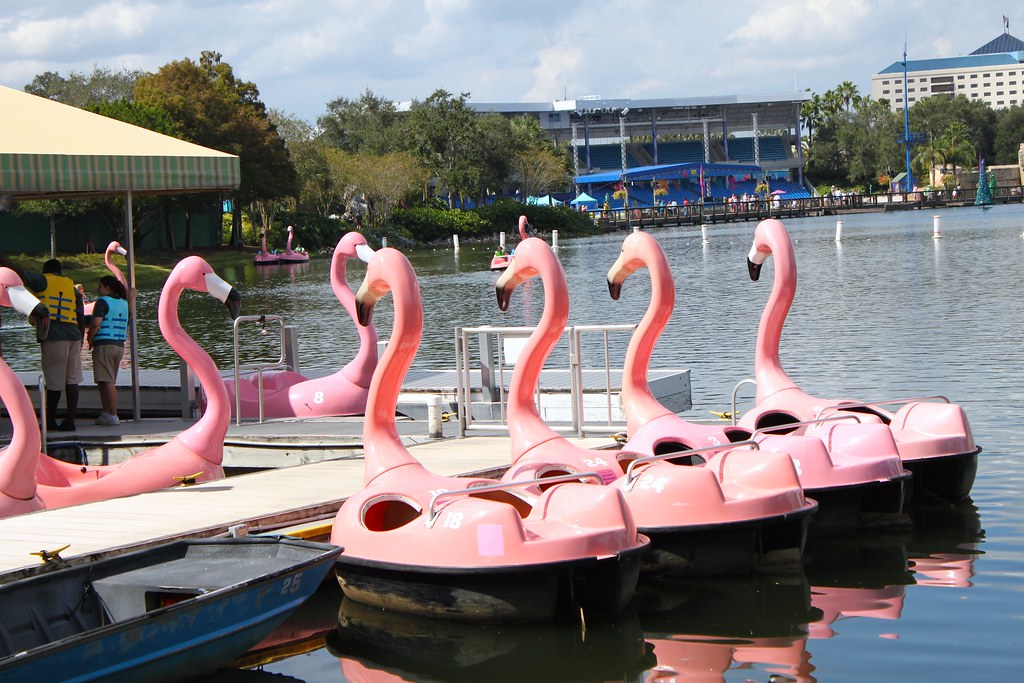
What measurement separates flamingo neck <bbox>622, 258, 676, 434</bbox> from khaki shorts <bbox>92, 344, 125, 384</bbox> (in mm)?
5322

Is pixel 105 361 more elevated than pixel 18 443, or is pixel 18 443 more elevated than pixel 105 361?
pixel 105 361

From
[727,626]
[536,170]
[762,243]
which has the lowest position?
[727,626]

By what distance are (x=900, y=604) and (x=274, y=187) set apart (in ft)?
182

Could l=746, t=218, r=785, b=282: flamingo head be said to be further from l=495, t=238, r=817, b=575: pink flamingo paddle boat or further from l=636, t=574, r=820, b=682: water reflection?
l=636, t=574, r=820, b=682: water reflection

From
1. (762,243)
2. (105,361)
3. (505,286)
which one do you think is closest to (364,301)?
(505,286)

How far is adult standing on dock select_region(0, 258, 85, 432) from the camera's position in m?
12.0

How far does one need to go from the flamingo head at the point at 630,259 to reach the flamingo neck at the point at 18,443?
4.45m

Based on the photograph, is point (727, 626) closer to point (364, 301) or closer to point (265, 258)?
point (364, 301)

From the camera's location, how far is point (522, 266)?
9531 millimetres

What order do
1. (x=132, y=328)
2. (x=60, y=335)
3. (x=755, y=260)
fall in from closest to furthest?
(x=755, y=260) < (x=60, y=335) < (x=132, y=328)

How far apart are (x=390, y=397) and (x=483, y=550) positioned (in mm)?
1682

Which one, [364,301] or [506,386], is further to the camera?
[506,386]

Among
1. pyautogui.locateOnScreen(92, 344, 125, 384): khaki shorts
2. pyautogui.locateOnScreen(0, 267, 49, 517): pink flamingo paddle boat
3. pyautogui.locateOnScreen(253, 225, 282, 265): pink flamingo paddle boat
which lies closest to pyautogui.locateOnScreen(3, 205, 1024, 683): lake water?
pyautogui.locateOnScreen(0, 267, 49, 517): pink flamingo paddle boat

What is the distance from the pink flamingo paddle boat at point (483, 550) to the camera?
7.38 metres
